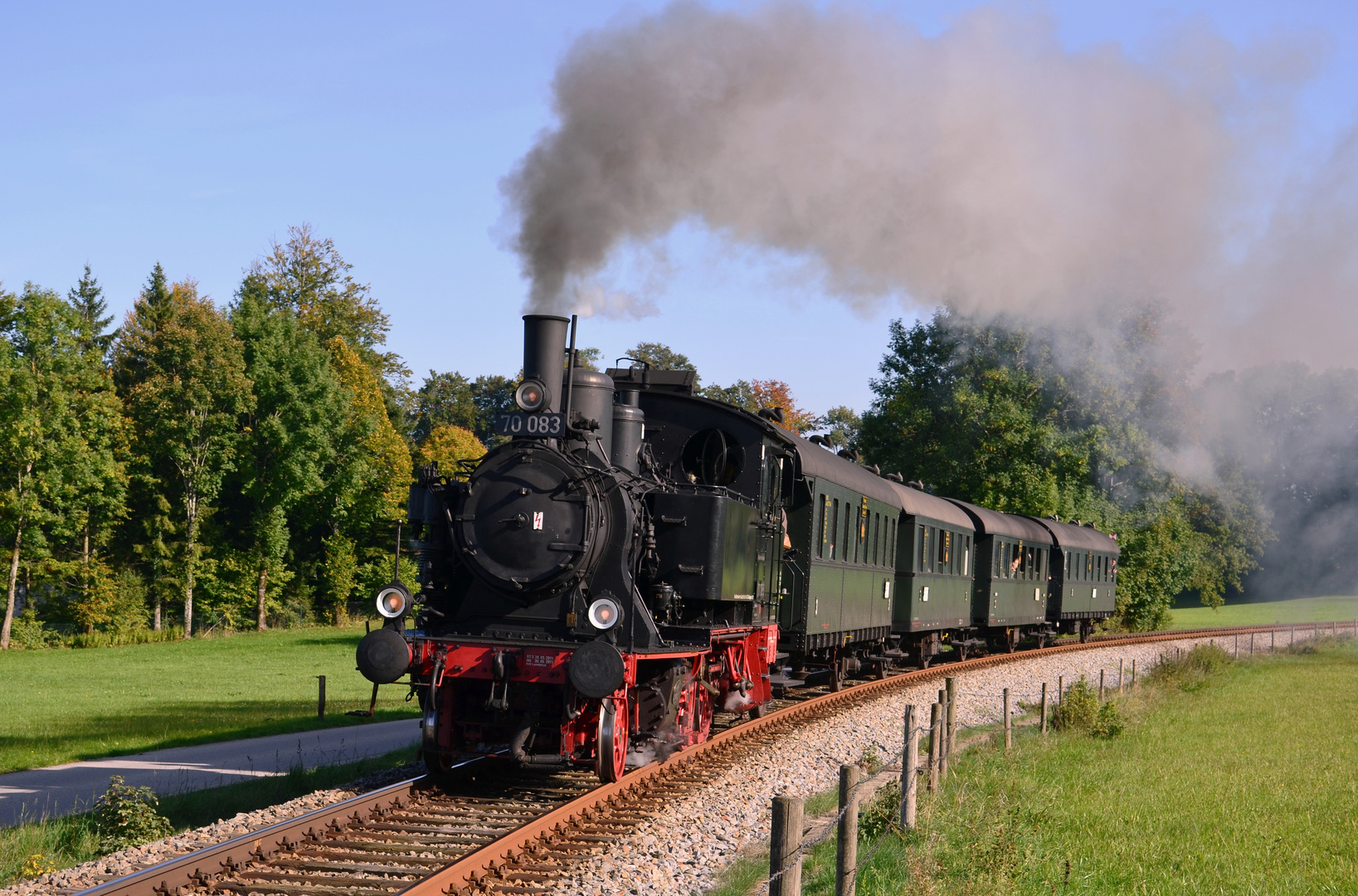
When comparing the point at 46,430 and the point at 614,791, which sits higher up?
the point at 46,430

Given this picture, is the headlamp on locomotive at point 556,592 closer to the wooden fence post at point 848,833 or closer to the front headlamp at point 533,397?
the front headlamp at point 533,397

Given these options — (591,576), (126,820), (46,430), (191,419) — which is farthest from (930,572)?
(191,419)

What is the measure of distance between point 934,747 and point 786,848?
5.78 meters

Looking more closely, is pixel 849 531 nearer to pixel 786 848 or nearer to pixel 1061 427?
pixel 786 848

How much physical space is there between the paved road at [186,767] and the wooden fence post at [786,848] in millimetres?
7408

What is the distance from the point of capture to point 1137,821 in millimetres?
9562

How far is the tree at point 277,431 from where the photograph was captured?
1599 inches

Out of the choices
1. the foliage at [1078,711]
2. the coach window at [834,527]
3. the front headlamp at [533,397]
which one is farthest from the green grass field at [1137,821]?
the front headlamp at [533,397]

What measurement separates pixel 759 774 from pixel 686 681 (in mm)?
1207

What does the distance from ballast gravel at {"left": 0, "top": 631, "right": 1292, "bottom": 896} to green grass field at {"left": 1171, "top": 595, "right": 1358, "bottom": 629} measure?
4114 centimetres

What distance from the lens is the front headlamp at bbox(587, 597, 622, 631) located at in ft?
30.0

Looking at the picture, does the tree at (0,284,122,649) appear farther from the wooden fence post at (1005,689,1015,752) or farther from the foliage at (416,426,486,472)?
the wooden fence post at (1005,689,1015,752)

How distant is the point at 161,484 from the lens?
4109 centimetres

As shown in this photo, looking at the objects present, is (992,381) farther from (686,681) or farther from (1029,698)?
(686,681)
